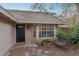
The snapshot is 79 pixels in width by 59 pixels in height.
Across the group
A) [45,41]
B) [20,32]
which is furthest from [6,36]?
[45,41]

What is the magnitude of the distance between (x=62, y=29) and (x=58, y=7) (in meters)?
0.31

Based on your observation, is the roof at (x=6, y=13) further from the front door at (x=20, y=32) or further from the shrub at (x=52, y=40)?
the shrub at (x=52, y=40)

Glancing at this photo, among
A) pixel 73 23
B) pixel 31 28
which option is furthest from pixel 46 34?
pixel 73 23

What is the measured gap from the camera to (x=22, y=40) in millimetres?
2809

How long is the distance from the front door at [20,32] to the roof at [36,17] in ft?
0.25

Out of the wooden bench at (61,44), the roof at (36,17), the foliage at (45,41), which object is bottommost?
the wooden bench at (61,44)

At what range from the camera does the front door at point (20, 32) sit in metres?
2.80

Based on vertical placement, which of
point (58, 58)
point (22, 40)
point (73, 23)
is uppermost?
point (73, 23)

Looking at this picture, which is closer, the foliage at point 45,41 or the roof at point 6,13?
the roof at point 6,13

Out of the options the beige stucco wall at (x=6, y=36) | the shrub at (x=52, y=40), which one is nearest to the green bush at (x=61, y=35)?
the shrub at (x=52, y=40)

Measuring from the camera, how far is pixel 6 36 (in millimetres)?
2797

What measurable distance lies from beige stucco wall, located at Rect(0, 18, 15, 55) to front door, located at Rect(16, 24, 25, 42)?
0.19 ft

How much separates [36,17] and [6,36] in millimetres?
496

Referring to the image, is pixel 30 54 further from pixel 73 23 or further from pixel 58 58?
pixel 73 23
